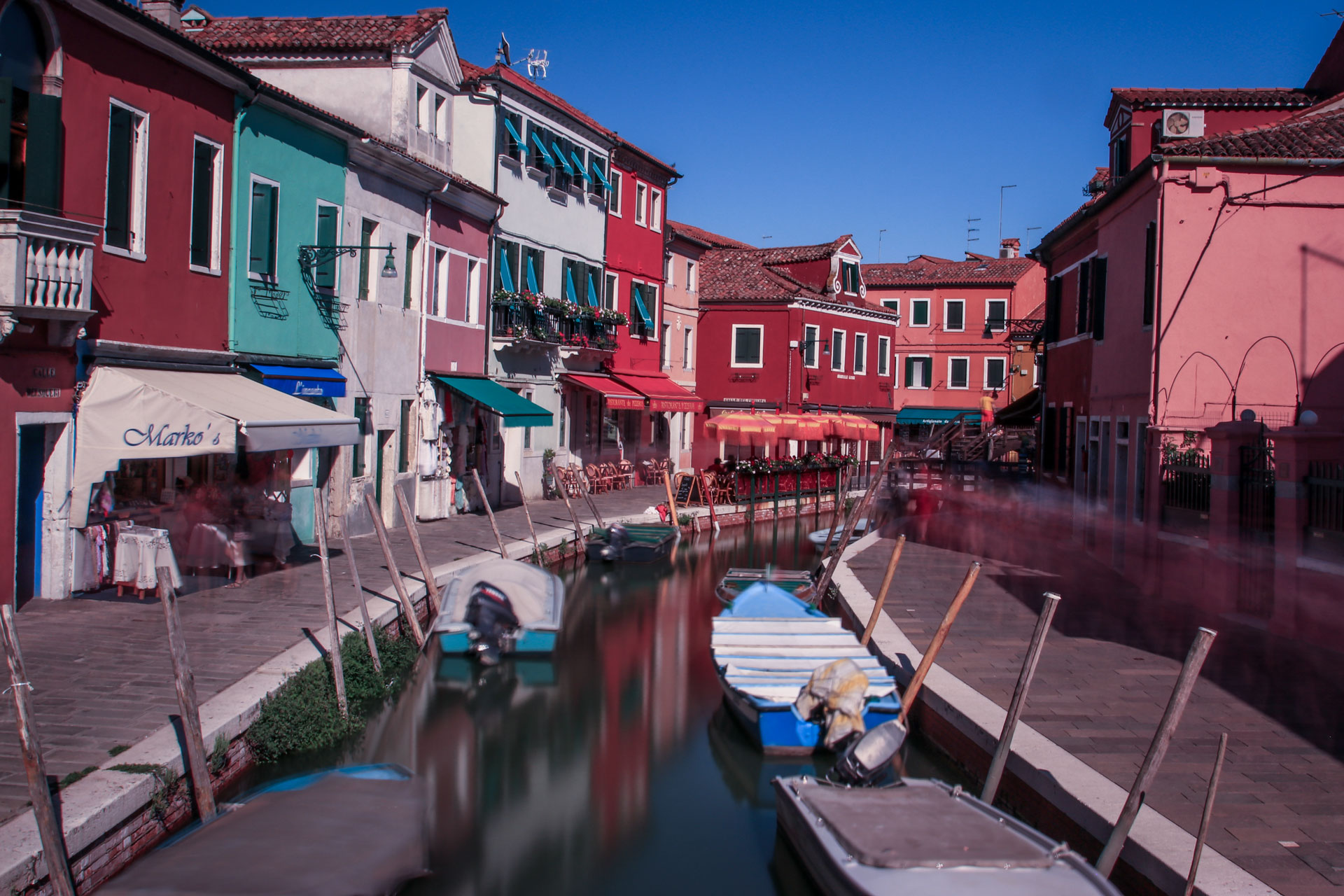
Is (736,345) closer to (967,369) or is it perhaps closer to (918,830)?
(967,369)

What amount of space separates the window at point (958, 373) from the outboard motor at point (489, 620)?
36.4 metres

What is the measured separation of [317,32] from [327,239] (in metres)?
5.23

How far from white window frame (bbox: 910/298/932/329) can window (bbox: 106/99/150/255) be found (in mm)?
38339

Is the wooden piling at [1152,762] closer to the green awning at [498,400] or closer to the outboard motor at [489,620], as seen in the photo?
the outboard motor at [489,620]

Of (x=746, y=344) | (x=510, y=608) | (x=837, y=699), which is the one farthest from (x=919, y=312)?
(x=837, y=699)

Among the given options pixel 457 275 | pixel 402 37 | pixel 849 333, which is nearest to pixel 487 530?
pixel 457 275

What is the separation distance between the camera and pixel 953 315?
46.4 metres

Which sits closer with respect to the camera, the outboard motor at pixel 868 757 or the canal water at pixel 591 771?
the canal water at pixel 591 771

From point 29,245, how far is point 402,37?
10.6 metres

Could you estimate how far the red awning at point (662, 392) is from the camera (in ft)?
94.9

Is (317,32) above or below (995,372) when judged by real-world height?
above

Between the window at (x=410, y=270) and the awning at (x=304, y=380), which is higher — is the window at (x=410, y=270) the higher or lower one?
the higher one

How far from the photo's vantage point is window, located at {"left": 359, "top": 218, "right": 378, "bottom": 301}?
58.2 ft

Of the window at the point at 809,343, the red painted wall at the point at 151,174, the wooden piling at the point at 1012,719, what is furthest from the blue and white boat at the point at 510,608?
the window at the point at 809,343
